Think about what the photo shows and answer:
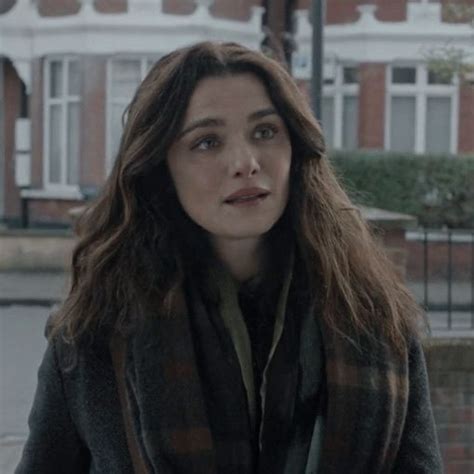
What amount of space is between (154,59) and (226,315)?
19785 millimetres

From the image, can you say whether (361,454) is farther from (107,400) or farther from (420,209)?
(420,209)

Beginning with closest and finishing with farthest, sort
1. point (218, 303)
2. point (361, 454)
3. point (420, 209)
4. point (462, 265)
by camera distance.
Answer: point (361, 454)
point (218, 303)
point (462, 265)
point (420, 209)

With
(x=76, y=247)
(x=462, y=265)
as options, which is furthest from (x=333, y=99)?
(x=76, y=247)

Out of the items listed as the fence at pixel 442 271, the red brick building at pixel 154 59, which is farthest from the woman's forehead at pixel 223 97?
the red brick building at pixel 154 59

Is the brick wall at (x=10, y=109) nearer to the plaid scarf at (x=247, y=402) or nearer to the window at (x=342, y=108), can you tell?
the window at (x=342, y=108)

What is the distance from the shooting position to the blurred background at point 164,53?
1728 centimetres

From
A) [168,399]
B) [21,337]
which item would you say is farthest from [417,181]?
[168,399]

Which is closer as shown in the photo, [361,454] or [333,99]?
[361,454]

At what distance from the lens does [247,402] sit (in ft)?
6.88

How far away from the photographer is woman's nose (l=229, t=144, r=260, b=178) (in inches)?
81.7

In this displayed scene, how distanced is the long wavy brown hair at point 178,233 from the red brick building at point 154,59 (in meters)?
17.3

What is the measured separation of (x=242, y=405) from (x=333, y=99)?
19401mm

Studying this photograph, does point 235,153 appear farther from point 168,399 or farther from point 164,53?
point 164,53

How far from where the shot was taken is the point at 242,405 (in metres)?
2.08
